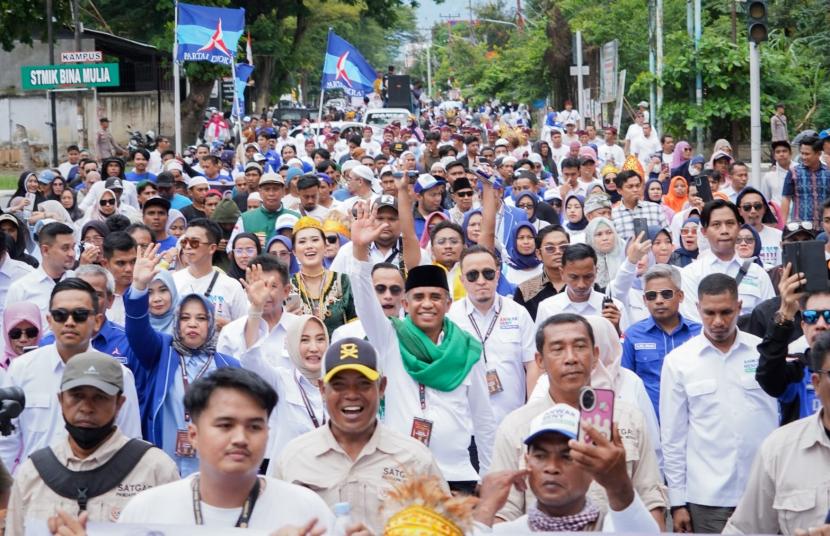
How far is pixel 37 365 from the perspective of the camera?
7449 mm

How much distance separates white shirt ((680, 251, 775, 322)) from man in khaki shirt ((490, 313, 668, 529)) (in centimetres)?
353

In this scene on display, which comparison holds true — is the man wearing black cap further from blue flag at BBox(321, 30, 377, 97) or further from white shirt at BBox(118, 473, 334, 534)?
blue flag at BBox(321, 30, 377, 97)

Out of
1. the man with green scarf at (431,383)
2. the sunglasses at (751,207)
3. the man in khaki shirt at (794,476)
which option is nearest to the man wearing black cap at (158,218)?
the sunglasses at (751,207)

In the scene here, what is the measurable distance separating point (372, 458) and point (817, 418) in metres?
1.71

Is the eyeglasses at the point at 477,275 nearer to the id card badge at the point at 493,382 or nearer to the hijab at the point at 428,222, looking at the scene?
the id card badge at the point at 493,382

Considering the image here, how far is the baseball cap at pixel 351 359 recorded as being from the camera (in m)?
5.65

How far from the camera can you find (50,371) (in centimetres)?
742

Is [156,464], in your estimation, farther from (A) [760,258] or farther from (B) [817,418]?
(A) [760,258]

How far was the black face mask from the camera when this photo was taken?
5863 mm

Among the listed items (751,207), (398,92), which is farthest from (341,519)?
(398,92)

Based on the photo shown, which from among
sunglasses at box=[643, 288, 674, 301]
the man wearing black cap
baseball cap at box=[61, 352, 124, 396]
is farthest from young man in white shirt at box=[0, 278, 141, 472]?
the man wearing black cap

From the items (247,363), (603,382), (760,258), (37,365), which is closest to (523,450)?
(603,382)

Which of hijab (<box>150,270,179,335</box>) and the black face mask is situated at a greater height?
hijab (<box>150,270,179,335</box>)

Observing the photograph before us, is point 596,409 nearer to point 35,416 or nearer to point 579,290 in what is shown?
point 35,416
